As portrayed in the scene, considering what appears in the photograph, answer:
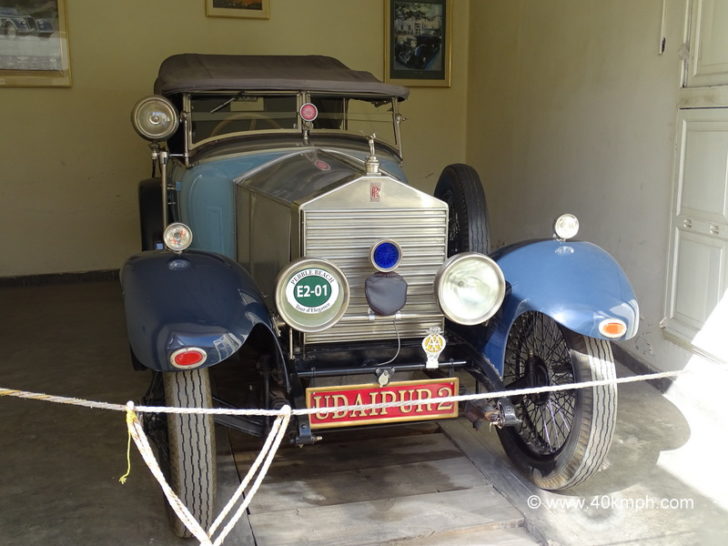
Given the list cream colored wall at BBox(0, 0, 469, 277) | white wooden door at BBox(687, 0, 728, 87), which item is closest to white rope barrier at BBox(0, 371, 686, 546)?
white wooden door at BBox(687, 0, 728, 87)

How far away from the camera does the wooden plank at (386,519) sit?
103 inches

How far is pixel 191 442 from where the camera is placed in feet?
8.12

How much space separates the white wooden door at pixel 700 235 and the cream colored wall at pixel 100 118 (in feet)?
13.0

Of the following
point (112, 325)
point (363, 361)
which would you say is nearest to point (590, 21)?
point (363, 361)

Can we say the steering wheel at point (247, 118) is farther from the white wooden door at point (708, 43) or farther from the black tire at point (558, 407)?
the white wooden door at point (708, 43)

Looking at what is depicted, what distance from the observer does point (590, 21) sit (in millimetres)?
4871

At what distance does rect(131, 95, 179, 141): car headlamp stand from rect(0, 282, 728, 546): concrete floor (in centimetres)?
141

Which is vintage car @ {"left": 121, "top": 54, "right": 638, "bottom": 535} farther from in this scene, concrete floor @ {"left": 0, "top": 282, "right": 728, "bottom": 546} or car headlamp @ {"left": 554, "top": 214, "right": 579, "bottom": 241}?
concrete floor @ {"left": 0, "top": 282, "right": 728, "bottom": 546}

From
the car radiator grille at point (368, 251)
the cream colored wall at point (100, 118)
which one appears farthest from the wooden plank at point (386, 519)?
the cream colored wall at point (100, 118)

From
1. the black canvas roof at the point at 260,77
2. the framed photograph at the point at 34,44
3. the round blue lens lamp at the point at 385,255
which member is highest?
the framed photograph at the point at 34,44

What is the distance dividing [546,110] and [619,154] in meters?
1.18

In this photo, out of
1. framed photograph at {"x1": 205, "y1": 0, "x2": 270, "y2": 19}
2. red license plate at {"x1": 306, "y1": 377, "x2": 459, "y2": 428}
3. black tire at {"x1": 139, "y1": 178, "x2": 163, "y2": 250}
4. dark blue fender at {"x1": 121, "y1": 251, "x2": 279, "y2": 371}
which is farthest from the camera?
framed photograph at {"x1": 205, "y1": 0, "x2": 270, "y2": 19}

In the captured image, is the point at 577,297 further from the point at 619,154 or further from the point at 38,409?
the point at 38,409

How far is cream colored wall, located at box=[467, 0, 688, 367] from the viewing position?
13.7 ft
